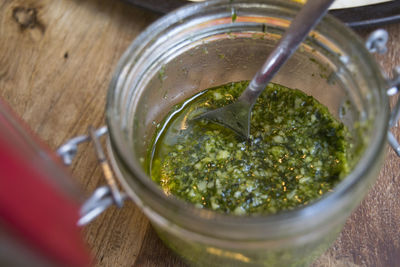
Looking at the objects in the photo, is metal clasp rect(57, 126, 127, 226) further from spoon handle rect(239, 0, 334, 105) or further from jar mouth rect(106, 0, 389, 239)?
spoon handle rect(239, 0, 334, 105)

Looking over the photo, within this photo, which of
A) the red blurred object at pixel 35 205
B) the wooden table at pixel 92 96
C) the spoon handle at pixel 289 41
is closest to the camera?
the red blurred object at pixel 35 205

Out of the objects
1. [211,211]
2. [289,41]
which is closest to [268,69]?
[289,41]

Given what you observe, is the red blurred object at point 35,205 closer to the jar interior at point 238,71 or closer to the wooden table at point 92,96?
the jar interior at point 238,71

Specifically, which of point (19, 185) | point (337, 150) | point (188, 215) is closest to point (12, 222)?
point (19, 185)

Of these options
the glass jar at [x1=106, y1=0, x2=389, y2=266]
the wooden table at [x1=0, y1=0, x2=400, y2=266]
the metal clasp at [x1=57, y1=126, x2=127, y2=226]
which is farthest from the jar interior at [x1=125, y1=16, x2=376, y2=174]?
the wooden table at [x1=0, y1=0, x2=400, y2=266]

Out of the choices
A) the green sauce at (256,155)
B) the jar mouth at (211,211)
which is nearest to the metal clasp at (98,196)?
the jar mouth at (211,211)

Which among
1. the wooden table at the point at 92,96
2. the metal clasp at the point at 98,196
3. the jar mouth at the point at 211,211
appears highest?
the jar mouth at the point at 211,211
